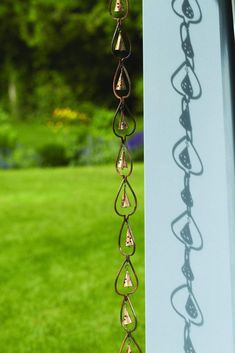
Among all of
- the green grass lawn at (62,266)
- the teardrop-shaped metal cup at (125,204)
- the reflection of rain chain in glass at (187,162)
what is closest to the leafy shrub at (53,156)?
the green grass lawn at (62,266)

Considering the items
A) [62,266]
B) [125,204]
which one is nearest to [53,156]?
[62,266]

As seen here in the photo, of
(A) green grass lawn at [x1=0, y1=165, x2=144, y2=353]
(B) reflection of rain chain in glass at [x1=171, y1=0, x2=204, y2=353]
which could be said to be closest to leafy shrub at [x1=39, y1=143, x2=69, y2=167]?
(A) green grass lawn at [x1=0, y1=165, x2=144, y2=353]

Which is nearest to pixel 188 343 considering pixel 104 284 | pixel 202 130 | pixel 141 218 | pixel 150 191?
pixel 150 191

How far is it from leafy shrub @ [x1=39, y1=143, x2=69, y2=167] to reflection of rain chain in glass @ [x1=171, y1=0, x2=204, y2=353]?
6203mm

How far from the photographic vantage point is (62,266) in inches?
144

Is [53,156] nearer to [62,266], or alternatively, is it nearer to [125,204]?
[62,266]

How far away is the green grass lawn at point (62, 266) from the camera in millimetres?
2727

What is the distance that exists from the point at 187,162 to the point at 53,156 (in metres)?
6.25

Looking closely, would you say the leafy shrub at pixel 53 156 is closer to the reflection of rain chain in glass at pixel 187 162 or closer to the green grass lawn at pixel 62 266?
the green grass lawn at pixel 62 266

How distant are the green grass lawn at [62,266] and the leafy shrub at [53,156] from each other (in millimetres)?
1462

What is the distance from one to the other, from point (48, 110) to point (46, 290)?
233 inches

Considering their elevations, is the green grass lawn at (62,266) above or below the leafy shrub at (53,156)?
below

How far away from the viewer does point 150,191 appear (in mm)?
1341

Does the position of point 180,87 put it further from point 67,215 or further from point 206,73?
point 67,215
